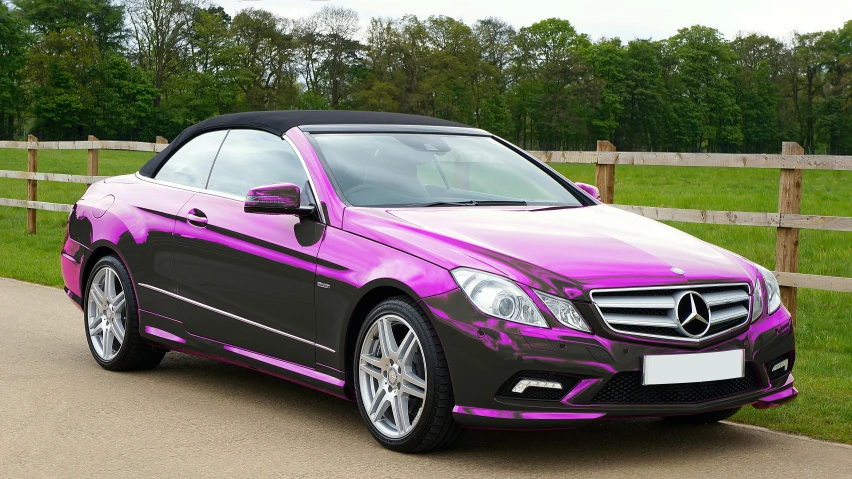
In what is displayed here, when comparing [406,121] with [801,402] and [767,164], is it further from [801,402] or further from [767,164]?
[767,164]

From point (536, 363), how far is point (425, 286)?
0.58m

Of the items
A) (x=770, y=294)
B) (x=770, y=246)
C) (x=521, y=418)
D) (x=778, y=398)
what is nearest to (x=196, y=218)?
(x=521, y=418)

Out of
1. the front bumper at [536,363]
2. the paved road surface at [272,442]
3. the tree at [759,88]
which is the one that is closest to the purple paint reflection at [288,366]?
the paved road surface at [272,442]

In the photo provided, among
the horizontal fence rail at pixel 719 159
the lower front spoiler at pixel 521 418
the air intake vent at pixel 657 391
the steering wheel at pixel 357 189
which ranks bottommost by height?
the lower front spoiler at pixel 521 418

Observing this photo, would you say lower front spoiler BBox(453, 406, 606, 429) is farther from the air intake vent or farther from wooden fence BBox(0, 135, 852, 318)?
wooden fence BBox(0, 135, 852, 318)

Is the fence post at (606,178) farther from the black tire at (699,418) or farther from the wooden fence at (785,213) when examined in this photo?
the black tire at (699,418)

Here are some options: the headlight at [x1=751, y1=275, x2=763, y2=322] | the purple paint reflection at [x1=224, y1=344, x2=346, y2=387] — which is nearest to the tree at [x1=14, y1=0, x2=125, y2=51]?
the purple paint reflection at [x1=224, y1=344, x2=346, y2=387]

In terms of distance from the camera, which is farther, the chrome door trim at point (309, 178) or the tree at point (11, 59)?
the tree at point (11, 59)

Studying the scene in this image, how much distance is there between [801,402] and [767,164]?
2.97 metres

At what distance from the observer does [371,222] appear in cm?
528

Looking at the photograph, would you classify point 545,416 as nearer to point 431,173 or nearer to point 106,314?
point 431,173

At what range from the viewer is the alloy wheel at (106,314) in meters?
7.04

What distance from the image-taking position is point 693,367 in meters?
4.70

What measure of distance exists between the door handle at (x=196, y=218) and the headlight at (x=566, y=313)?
238 centimetres
